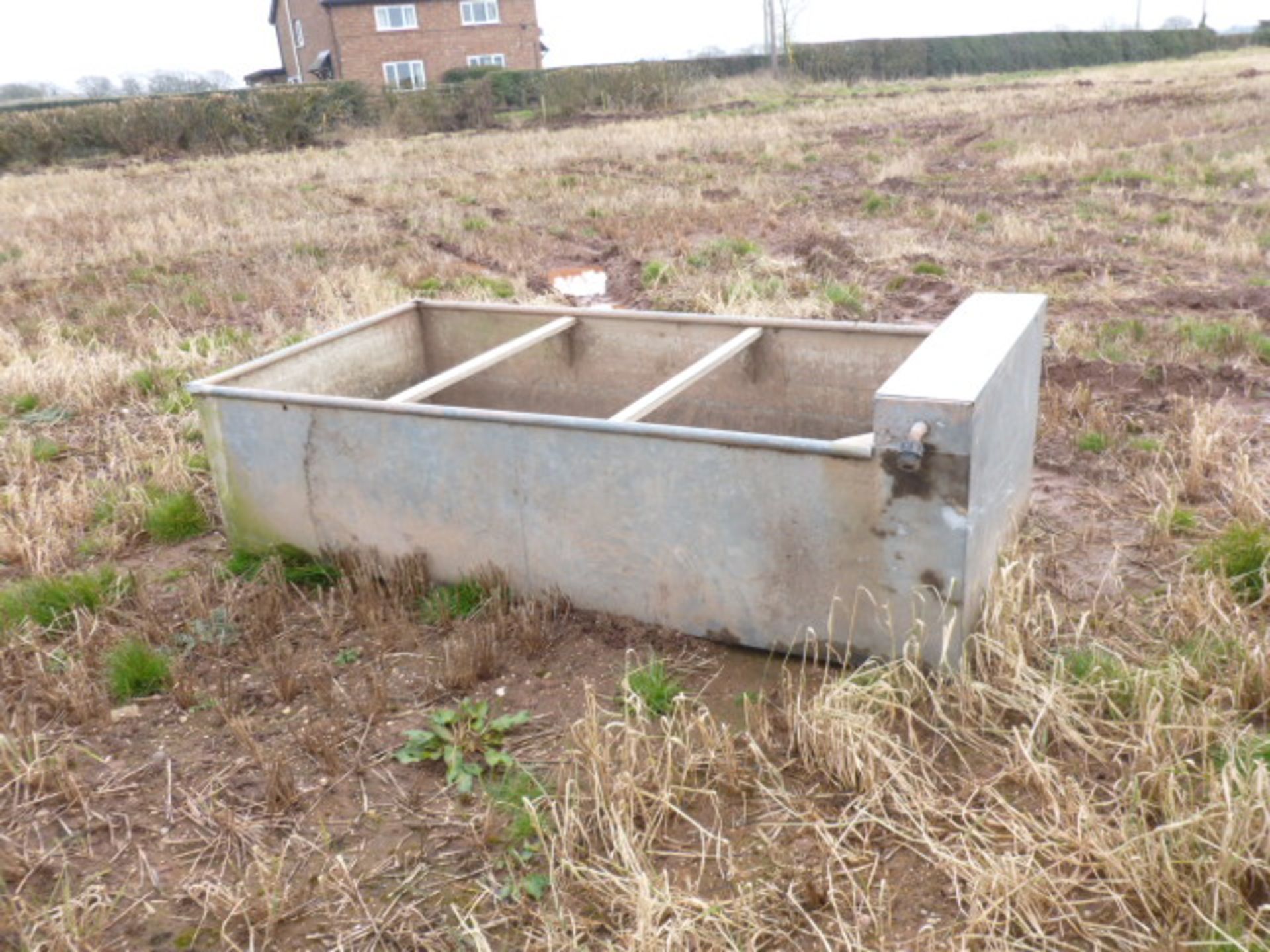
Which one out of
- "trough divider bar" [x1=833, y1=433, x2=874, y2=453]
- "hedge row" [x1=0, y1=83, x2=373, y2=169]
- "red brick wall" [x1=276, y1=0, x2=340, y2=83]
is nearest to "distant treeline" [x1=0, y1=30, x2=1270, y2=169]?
"hedge row" [x1=0, y1=83, x2=373, y2=169]

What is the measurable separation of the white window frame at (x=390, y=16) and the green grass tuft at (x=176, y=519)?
39426 millimetres

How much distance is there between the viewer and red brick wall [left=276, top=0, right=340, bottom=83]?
41750 mm

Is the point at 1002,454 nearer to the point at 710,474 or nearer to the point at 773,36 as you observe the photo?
the point at 710,474

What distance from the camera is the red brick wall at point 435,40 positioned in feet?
133

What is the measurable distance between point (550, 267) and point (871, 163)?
776 cm

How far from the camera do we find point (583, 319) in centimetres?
568

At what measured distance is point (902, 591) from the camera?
3697 mm

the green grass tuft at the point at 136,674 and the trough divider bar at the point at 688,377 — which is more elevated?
the trough divider bar at the point at 688,377

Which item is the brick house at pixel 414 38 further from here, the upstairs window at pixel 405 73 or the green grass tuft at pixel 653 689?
the green grass tuft at pixel 653 689

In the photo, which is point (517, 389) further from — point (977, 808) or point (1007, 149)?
point (1007, 149)

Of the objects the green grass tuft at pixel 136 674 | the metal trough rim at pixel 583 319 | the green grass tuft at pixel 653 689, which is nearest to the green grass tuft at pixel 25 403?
the metal trough rim at pixel 583 319

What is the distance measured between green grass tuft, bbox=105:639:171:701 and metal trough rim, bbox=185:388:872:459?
106cm

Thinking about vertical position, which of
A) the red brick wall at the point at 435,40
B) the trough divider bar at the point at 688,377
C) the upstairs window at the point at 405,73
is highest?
the red brick wall at the point at 435,40

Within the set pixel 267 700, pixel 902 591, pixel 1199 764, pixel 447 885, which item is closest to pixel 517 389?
pixel 267 700
